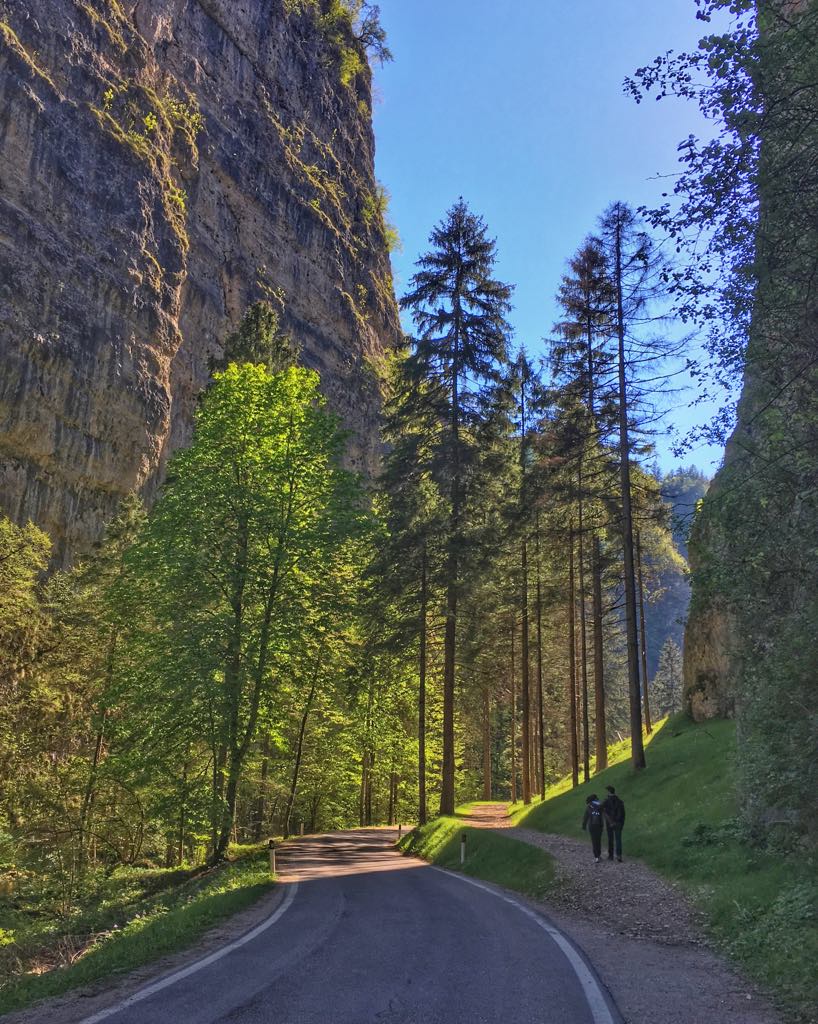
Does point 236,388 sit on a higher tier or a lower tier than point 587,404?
lower

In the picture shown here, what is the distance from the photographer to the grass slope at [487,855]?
13.3 m

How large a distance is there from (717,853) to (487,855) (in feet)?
20.5

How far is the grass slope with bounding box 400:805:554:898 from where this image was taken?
13.3 metres

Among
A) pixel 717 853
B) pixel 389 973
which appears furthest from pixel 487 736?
pixel 389 973

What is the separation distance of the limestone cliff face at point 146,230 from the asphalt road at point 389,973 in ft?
115

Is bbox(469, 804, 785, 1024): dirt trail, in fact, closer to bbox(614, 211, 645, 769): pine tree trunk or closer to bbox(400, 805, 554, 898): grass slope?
bbox(400, 805, 554, 898): grass slope

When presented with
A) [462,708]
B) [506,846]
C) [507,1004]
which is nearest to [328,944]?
[507,1004]

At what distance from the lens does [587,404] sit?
2394 centimetres

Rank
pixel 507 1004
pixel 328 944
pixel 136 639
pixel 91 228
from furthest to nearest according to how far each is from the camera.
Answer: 1. pixel 91 228
2. pixel 136 639
3. pixel 328 944
4. pixel 507 1004

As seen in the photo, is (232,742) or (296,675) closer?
(232,742)

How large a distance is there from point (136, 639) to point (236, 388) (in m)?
7.09

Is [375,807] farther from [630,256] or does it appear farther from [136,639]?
[630,256]

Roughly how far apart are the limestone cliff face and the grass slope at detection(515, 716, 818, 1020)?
33.6 meters

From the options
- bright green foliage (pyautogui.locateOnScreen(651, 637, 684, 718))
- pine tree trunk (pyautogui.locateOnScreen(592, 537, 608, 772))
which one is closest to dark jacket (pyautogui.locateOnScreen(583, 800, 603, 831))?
pine tree trunk (pyautogui.locateOnScreen(592, 537, 608, 772))
